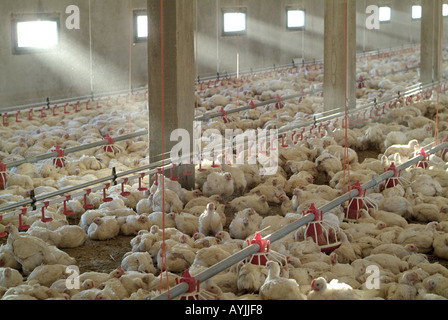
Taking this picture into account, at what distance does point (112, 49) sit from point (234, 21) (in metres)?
4.74

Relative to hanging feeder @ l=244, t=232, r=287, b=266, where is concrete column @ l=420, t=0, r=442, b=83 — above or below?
above

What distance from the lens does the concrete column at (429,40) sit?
1549 centimetres

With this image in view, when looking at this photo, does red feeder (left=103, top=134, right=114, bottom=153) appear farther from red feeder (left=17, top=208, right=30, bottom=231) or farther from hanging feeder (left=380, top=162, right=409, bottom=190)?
hanging feeder (left=380, top=162, right=409, bottom=190)

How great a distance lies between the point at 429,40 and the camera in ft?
51.1

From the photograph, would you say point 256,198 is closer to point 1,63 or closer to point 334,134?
point 334,134

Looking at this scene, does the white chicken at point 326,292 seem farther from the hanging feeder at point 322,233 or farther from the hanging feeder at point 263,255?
the hanging feeder at point 322,233

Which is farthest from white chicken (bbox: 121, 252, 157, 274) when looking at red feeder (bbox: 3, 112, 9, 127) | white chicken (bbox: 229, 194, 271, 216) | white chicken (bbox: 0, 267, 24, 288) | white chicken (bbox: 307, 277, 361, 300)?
red feeder (bbox: 3, 112, 9, 127)

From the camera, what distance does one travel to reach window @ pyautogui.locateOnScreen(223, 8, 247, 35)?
17562mm

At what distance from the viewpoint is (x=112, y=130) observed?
34.4 ft

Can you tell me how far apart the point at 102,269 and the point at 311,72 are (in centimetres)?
1262

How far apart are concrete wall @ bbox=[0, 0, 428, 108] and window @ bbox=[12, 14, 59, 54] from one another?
0.39ft

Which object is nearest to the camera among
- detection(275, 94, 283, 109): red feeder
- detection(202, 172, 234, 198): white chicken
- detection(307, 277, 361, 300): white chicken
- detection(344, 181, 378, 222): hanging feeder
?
detection(307, 277, 361, 300): white chicken

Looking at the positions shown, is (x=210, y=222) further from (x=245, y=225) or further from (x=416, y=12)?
(x=416, y=12)

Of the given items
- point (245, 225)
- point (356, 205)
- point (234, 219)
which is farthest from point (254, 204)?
point (356, 205)
